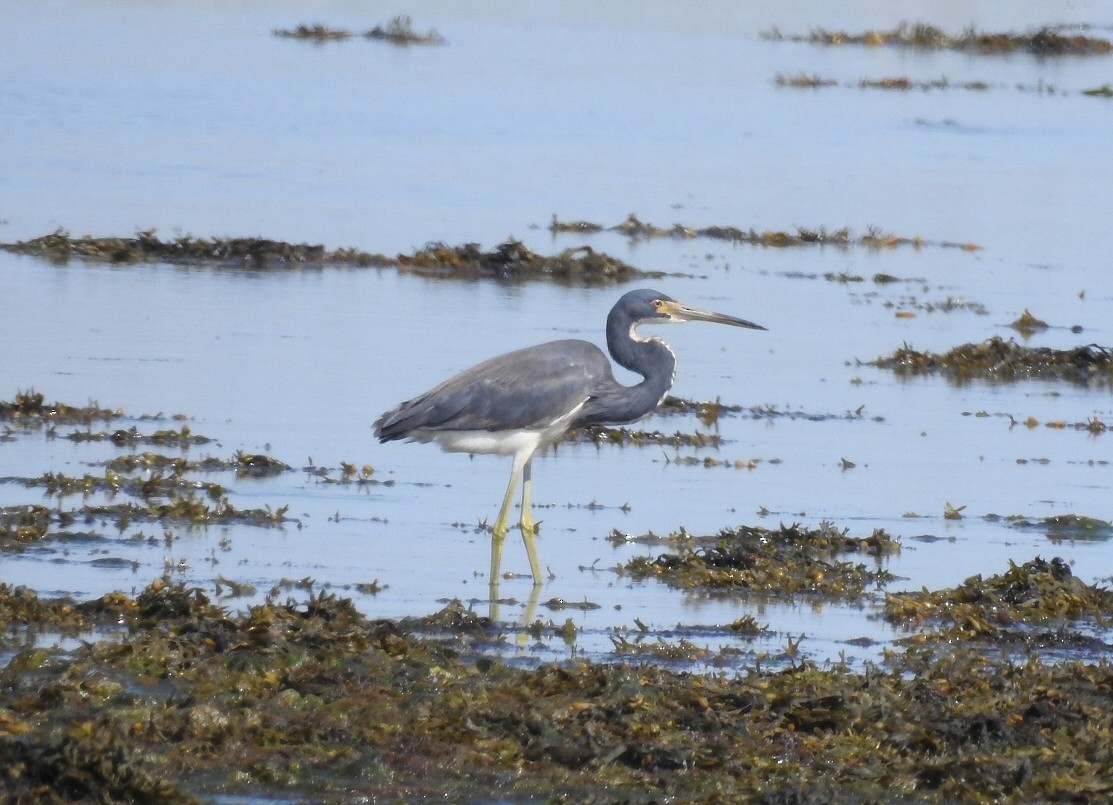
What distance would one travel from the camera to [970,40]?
205 feet

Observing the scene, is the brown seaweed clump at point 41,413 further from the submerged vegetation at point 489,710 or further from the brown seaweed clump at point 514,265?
the brown seaweed clump at point 514,265

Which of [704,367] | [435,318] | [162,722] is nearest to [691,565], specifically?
[162,722]

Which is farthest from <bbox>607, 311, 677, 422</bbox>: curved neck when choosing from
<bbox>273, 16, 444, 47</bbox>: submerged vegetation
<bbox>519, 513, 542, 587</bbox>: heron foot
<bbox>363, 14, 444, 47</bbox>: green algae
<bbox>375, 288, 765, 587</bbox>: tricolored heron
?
<bbox>363, 14, 444, 47</bbox>: green algae

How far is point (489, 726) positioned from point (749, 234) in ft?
56.2

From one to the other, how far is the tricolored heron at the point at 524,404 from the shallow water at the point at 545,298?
369 mm

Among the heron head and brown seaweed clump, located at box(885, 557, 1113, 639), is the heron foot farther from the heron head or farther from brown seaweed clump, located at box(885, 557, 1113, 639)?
brown seaweed clump, located at box(885, 557, 1113, 639)

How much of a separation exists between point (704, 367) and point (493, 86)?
1130 inches

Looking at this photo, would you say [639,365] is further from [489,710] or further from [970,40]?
[970,40]

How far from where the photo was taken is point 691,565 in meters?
9.90

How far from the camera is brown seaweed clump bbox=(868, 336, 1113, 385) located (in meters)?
16.5

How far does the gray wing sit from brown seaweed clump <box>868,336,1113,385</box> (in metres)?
5.82

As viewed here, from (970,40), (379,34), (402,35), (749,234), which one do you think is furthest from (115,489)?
(970,40)

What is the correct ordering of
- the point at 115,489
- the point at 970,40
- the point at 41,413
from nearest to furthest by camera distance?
1. the point at 115,489
2. the point at 41,413
3. the point at 970,40

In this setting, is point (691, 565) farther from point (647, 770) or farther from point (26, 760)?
point (26, 760)
